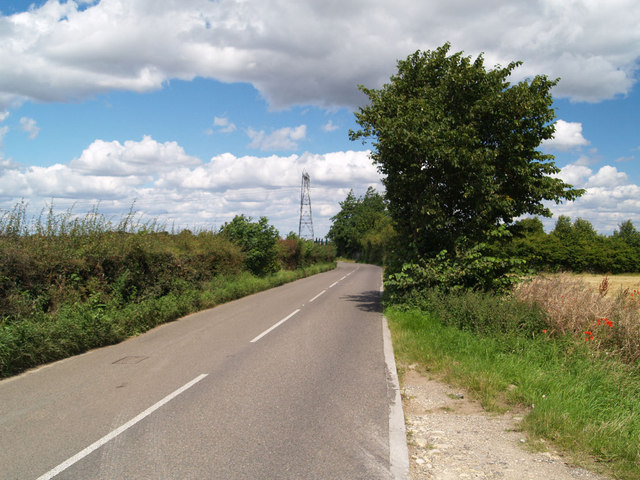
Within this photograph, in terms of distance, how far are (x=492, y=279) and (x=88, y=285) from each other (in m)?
10.9

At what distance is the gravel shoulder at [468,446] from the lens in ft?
13.1

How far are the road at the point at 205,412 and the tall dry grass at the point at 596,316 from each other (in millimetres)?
3491

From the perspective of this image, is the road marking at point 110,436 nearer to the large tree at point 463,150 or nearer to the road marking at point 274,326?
the road marking at point 274,326

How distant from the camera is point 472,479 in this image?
390 cm

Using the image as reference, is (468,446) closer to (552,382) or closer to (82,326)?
(552,382)

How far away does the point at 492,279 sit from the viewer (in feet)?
41.2

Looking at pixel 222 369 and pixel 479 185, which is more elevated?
pixel 479 185

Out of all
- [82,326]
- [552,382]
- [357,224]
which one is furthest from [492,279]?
[357,224]

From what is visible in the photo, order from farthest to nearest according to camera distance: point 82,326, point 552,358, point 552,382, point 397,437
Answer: point 82,326, point 552,358, point 552,382, point 397,437

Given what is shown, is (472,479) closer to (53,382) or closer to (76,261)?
(53,382)

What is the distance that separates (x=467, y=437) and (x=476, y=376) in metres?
1.82

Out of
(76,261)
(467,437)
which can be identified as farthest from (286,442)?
(76,261)

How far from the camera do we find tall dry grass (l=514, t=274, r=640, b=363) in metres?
7.23

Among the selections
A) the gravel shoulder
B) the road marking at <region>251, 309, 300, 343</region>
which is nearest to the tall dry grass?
the gravel shoulder
